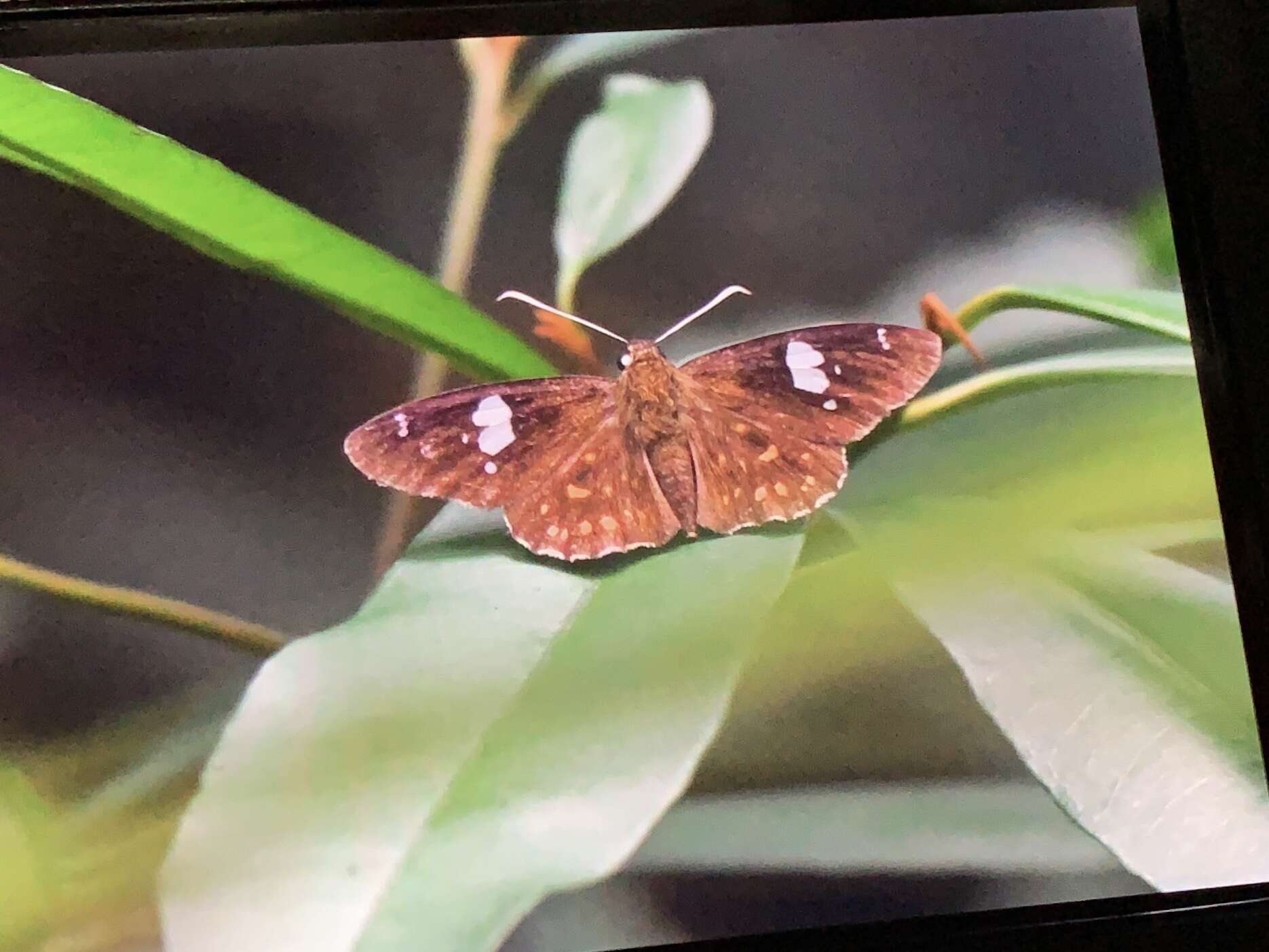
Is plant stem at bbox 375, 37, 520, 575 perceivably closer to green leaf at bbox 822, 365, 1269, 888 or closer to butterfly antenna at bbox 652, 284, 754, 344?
butterfly antenna at bbox 652, 284, 754, 344

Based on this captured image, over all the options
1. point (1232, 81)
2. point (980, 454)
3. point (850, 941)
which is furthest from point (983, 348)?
point (850, 941)

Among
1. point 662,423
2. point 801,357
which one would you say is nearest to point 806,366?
point 801,357

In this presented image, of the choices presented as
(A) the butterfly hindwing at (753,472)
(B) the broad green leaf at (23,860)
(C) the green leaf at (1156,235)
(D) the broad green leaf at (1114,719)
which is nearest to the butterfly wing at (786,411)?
(A) the butterfly hindwing at (753,472)

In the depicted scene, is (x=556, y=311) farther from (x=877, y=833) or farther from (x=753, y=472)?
(x=877, y=833)

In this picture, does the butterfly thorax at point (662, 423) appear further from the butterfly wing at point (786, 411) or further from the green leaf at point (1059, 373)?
the green leaf at point (1059, 373)

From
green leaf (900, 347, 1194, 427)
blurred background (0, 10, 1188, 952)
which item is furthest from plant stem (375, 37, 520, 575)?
green leaf (900, 347, 1194, 427)

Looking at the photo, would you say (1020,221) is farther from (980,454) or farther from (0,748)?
(0,748)

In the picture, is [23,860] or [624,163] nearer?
[23,860]
